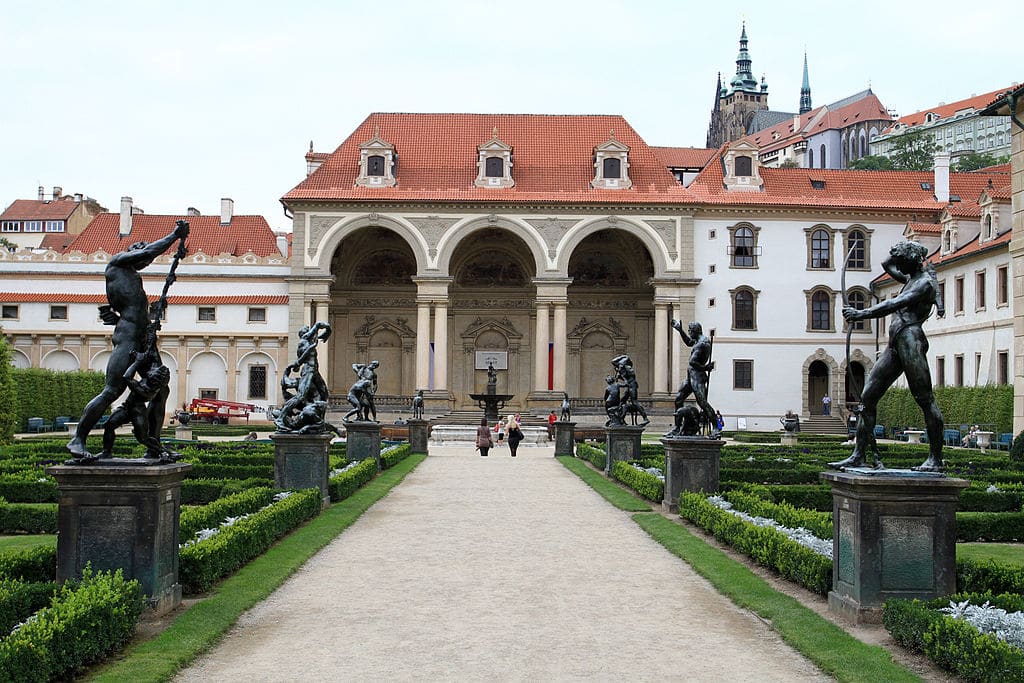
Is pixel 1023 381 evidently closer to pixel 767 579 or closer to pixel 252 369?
pixel 767 579

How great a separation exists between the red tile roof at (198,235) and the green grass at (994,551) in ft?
150

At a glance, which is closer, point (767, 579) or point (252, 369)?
point (767, 579)

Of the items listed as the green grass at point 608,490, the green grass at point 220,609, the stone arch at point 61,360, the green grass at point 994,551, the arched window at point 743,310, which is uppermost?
the arched window at point 743,310

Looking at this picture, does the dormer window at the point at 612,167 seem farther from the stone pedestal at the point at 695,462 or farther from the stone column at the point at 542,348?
the stone pedestal at the point at 695,462

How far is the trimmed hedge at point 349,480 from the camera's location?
56.3 feet

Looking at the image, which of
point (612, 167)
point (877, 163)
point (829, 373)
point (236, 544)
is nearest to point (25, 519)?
point (236, 544)

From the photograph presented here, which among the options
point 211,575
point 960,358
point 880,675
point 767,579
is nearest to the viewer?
point 880,675

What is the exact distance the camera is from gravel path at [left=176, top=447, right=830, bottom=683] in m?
7.27

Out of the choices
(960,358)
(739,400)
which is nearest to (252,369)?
(739,400)

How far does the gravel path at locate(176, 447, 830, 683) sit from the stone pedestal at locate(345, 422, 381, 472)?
27.9ft

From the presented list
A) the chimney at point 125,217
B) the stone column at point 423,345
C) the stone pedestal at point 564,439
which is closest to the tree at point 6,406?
the stone pedestal at point 564,439

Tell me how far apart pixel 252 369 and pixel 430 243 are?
35.6 feet

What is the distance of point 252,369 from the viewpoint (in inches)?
→ 2018

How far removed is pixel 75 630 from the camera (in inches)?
266
